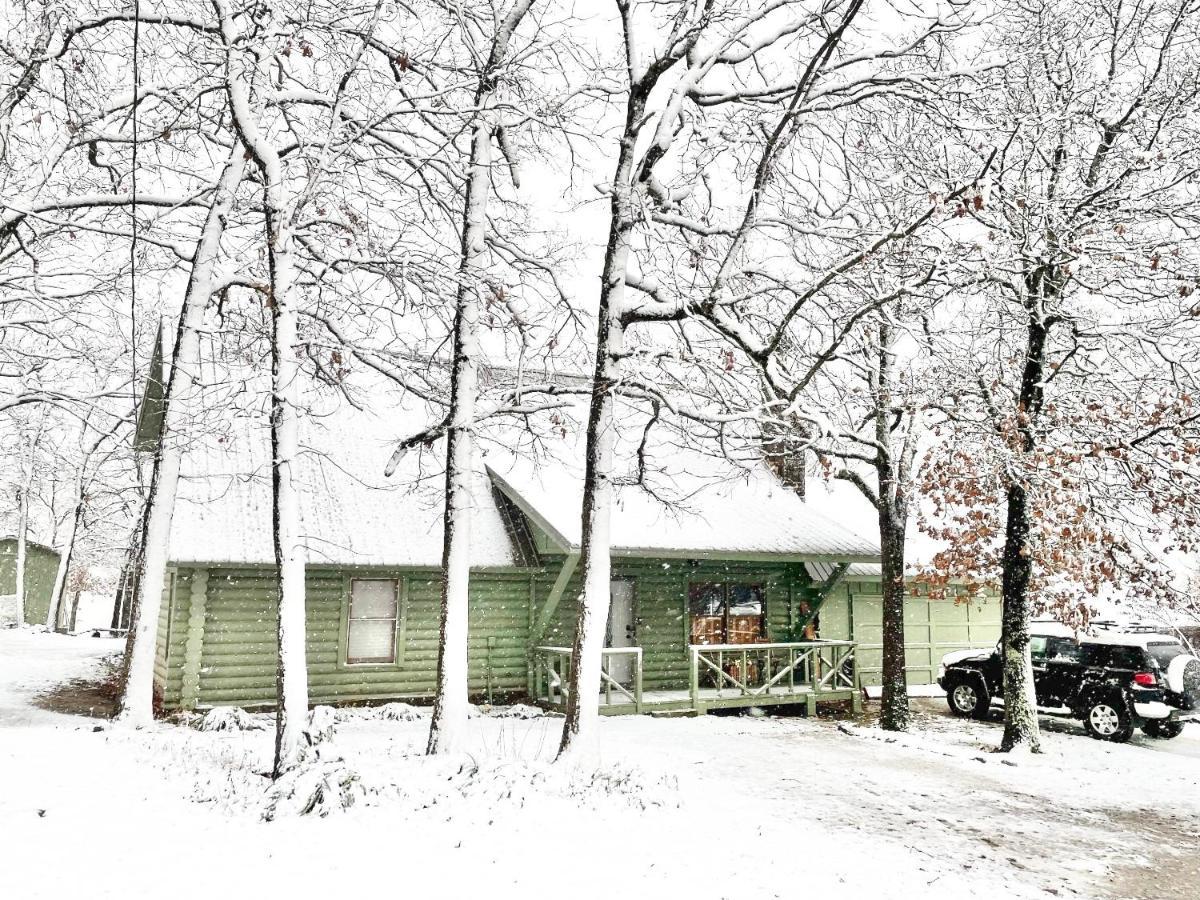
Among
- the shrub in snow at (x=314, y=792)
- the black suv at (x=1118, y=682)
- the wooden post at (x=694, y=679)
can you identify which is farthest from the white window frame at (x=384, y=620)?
the black suv at (x=1118, y=682)

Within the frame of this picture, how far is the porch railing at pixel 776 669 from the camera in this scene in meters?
17.2

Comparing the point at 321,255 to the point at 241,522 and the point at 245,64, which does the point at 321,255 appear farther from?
the point at 241,522

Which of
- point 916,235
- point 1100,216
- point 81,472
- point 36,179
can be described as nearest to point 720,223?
point 916,235

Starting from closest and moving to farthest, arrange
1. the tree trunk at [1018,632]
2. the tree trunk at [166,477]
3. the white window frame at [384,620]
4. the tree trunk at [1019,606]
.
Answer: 1. the tree trunk at [166,477]
2. the tree trunk at [1019,606]
3. the tree trunk at [1018,632]
4. the white window frame at [384,620]

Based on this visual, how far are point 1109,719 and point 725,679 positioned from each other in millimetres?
7454

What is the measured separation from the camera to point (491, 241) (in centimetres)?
1121

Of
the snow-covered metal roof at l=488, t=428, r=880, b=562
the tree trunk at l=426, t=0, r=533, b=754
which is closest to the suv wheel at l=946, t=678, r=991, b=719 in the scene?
the snow-covered metal roof at l=488, t=428, r=880, b=562

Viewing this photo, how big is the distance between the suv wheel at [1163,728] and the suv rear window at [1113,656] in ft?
3.30

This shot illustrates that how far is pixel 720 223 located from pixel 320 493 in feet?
32.0

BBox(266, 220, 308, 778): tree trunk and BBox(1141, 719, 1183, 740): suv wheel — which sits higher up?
BBox(266, 220, 308, 778): tree trunk

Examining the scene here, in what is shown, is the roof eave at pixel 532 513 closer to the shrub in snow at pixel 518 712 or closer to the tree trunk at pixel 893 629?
the shrub in snow at pixel 518 712

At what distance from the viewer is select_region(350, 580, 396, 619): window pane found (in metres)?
16.3

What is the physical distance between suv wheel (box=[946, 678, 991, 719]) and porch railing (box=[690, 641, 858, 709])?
7.08 ft

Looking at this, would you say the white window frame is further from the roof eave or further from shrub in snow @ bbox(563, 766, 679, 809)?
shrub in snow @ bbox(563, 766, 679, 809)
